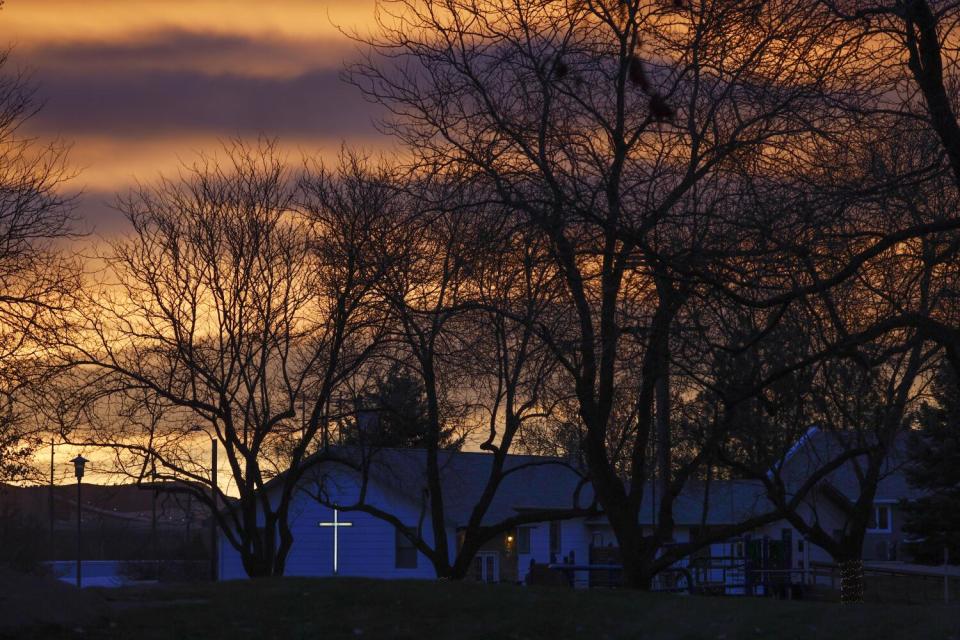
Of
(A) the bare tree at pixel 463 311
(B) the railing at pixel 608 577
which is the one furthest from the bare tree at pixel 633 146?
(B) the railing at pixel 608 577

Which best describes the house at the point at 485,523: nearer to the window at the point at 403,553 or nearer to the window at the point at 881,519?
the window at the point at 403,553

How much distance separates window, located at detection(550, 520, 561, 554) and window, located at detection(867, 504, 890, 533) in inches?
778

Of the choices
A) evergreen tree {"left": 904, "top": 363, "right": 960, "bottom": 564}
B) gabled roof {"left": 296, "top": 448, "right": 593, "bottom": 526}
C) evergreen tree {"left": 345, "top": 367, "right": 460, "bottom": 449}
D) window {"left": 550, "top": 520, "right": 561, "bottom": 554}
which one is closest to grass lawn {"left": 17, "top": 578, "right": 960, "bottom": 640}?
evergreen tree {"left": 345, "top": 367, "right": 460, "bottom": 449}

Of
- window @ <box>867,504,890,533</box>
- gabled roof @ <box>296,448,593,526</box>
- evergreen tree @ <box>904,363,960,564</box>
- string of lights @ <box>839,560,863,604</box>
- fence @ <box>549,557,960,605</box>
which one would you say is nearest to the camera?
string of lights @ <box>839,560,863,604</box>

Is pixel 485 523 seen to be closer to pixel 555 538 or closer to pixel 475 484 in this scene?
pixel 475 484

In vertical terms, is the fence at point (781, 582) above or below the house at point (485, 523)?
below

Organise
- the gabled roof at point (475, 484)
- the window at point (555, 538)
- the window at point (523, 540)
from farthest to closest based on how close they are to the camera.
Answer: the window at point (555, 538) → the window at point (523, 540) → the gabled roof at point (475, 484)

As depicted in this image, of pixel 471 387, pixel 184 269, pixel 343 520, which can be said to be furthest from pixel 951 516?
pixel 184 269

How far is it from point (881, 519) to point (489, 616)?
4987 cm

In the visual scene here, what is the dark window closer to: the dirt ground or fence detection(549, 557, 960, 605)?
fence detection(549, 557, 960, 605)

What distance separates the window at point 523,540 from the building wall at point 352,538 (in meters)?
3.86

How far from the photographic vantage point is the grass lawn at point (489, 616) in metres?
12.3

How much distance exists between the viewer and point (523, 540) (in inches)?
1774

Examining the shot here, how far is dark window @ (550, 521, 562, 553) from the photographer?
45.5 metres
